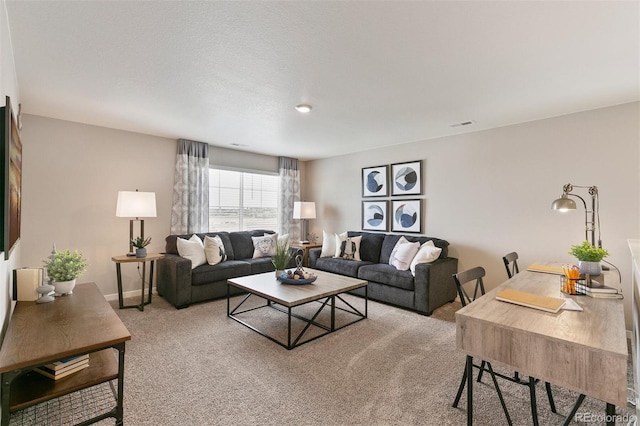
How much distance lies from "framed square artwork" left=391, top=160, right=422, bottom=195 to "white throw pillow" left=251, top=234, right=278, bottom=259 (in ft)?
7.56

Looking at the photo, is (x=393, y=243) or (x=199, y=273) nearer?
(x=199, y=273)

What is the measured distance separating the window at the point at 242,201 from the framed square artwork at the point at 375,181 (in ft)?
6.21

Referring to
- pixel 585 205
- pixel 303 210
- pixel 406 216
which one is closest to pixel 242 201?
Result: pixel 303 210

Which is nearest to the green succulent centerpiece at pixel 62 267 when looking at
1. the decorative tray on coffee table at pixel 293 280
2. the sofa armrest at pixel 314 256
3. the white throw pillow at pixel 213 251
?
the decorative tray on coffee table at pixel 293 280

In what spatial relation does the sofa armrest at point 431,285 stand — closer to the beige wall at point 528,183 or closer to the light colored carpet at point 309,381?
the light colored carpet at point 309,381

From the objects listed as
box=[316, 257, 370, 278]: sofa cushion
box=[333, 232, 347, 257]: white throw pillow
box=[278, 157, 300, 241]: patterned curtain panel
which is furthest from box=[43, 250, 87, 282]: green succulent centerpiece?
box=[278, 157, 300, 241]: patterned curtain panel

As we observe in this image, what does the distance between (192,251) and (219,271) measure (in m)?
0.48

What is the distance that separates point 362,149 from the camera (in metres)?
5.54

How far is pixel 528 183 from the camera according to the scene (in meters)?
3.76

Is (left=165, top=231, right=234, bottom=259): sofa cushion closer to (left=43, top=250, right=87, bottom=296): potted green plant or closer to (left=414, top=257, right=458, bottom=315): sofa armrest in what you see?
(left=43, top=250, right=87, bottom=296): potted green plant

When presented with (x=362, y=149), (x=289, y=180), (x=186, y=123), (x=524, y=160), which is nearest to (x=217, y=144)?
(x=186, y=123)

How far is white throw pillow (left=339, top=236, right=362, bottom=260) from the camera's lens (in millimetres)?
5000

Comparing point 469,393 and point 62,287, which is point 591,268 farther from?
point 62,287

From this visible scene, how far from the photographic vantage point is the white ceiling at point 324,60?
174cm
